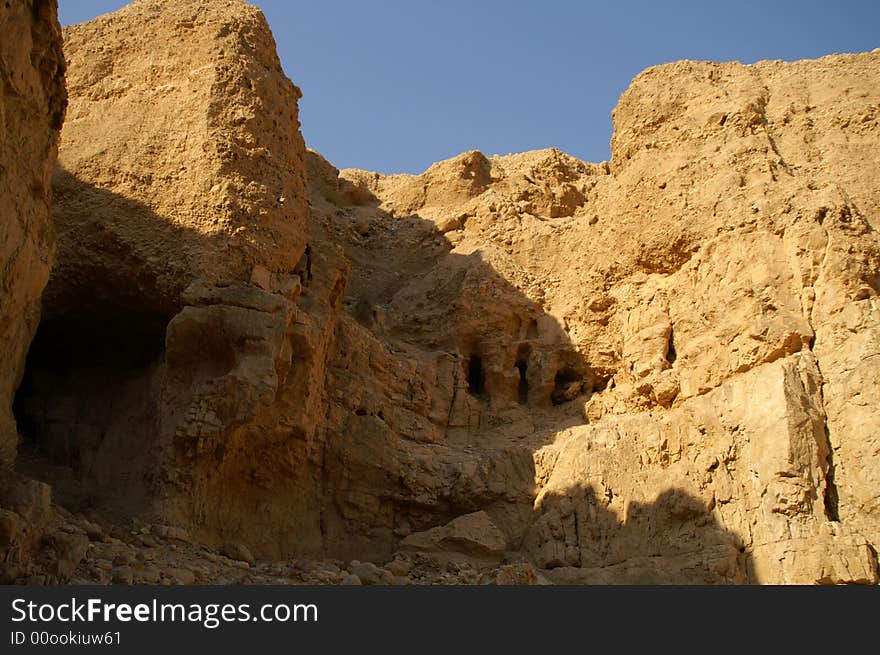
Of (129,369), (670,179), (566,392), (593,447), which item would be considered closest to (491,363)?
A: (566,392)

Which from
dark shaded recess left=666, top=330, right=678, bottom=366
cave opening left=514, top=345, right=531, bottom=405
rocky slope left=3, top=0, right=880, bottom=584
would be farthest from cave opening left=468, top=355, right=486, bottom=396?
dark shaded recess left=666, top=330, right=678, bottom=366

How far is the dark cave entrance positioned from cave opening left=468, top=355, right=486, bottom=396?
5002 millimetres

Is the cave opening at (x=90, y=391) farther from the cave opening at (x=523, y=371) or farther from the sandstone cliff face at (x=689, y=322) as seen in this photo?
the cave opening at (x=523, y=371)

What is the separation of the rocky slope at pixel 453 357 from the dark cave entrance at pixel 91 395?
35 mm

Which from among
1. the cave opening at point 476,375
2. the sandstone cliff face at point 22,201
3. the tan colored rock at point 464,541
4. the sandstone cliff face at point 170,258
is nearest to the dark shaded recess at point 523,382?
the cave opening at point 476,375

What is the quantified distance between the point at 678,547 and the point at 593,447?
6.44 ft

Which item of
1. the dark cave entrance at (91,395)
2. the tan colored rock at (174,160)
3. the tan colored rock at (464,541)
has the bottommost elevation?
the tan colored rock at (464,541)

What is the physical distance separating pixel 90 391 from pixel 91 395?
8 cm

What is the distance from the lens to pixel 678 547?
43.3 ft

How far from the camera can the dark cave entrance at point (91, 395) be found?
13.7 metres

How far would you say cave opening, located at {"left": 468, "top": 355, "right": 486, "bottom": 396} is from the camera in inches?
672

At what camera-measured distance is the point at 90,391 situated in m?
14.6

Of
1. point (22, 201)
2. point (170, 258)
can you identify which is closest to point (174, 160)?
point (170, 258)

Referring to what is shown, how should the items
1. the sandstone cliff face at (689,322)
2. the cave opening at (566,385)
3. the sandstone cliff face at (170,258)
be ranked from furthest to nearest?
1. the cave opening at (566,385)
2. the sandstone cliff face at (170,258)
3. the sandstone cliff face at (689,322)
